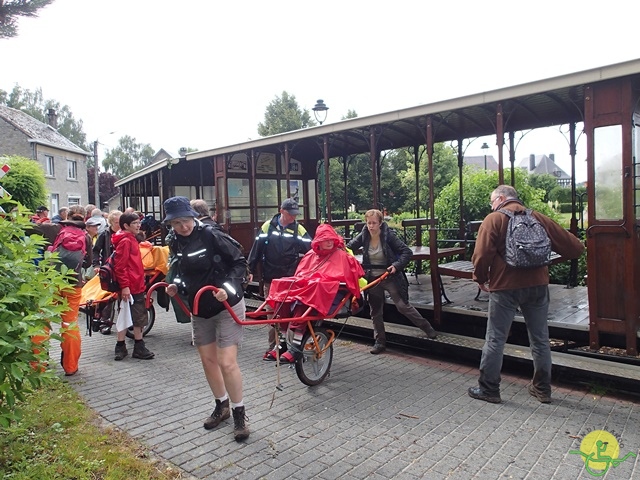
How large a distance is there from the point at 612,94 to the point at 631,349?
2420 mm

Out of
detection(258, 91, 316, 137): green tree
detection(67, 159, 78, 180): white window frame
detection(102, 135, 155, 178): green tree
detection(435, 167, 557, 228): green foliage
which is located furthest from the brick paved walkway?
detection(102, 135, 155, 178): green tree

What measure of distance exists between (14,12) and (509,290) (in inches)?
283

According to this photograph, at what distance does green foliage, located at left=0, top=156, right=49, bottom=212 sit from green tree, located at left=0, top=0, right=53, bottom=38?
1432 centimetres

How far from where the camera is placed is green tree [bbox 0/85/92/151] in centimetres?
5550

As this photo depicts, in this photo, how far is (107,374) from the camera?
563 centimetres

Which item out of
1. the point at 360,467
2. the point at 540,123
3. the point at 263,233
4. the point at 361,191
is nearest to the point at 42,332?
the point at 360,467

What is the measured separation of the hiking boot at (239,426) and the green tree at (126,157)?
77.1 metres

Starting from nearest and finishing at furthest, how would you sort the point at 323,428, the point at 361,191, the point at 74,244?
1. the point at 323,428
2. the point at 74,244
3. the point at 361,191

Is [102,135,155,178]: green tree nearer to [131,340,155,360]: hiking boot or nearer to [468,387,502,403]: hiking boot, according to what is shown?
[131,340,155,360]: hiking boot

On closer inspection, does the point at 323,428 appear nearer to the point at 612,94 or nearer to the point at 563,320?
the point at 563,320

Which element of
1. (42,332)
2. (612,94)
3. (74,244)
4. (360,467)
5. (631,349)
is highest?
(612,94)

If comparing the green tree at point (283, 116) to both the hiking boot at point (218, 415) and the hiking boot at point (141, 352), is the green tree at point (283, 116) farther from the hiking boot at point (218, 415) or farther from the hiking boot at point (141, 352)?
the hiking boot at point (218, 415)

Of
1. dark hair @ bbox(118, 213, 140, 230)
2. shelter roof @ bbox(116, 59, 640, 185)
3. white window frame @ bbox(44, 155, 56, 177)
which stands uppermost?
white window frame @ bbox(44, 155, 56, 177)

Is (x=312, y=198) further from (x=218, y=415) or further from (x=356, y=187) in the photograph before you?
(x=356, y=187)
